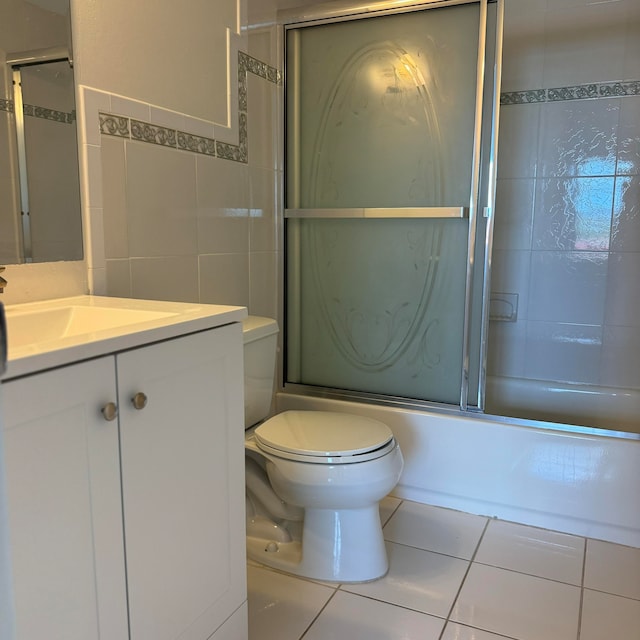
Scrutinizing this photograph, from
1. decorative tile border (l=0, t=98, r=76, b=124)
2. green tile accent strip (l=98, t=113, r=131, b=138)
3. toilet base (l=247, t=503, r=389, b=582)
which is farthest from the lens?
toilet base (l=247, t=503, r=389, b=582)

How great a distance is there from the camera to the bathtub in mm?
2020

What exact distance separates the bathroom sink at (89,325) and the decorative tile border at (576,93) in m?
2.02

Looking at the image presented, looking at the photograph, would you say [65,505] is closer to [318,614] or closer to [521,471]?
[318,614]

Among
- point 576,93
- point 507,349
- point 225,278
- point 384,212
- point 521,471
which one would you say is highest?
point 576,93

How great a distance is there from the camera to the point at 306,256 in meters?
2.50

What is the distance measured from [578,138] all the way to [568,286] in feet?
2.17

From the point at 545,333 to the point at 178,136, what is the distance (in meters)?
1.90

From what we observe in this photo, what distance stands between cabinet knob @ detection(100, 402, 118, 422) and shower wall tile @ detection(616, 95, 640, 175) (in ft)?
8.03

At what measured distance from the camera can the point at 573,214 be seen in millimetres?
2721

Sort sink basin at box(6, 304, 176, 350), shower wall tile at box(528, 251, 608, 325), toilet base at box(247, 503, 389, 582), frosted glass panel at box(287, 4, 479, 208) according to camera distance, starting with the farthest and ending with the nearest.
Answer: shower wall tile at box(528, 251, 608, 325)
frosted glass panel at box(287, 4, 479, 208)
toilet base at box(247, 503, 389, 582)
sink basin at box(6, 304, 176, 350)

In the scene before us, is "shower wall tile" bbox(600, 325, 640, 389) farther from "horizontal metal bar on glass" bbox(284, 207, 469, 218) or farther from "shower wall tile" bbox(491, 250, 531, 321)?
"horizontal metal bar on glass" bbox(284, 207, 469, 218)

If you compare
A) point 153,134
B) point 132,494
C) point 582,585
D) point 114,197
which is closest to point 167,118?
point 153,134

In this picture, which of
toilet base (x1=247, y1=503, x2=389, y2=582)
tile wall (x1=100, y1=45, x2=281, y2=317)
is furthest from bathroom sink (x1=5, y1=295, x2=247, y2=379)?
toilet base (x1=247, y1=503, x2=389, y2=582)

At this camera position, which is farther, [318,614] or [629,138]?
[629,138]
